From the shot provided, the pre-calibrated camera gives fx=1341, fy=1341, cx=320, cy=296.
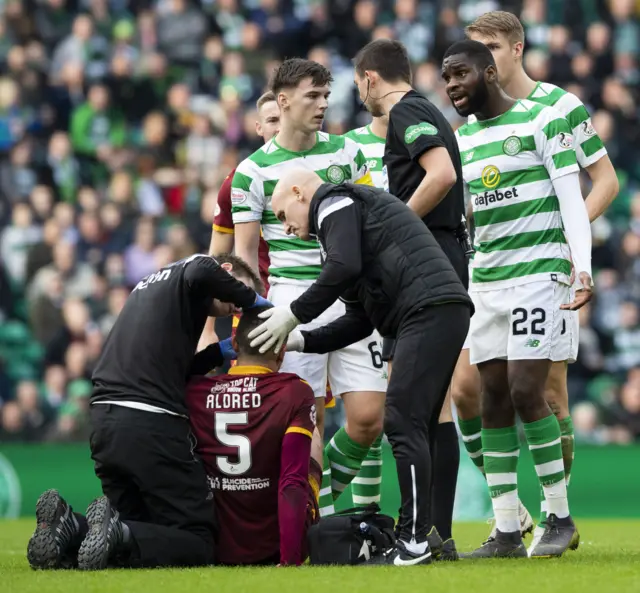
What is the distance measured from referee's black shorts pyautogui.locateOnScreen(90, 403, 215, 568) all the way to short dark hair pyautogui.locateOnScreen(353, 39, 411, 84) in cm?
226

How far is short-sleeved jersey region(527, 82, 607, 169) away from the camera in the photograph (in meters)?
7.86

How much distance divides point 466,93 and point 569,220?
0.86 metres

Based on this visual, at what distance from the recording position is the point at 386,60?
7305 mm

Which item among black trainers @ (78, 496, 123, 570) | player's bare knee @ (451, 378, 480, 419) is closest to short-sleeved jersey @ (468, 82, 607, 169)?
player's bare knee @ (451, 378, 480, 419)

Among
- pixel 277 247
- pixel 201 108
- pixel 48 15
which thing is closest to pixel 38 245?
pixel 201 108

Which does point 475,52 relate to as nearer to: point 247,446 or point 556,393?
point 556,393

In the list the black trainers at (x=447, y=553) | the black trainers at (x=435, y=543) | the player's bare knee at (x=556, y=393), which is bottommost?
the black trainers at (x=447, y=553)

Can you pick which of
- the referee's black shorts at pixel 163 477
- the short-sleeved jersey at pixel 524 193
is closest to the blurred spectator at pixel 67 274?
the short-sleeved jersey at pixel 524 193

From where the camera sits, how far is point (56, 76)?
16.7 meters

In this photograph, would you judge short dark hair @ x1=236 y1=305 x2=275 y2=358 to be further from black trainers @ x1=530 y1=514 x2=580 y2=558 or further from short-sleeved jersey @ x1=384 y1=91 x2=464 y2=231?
black trainers @ x1=530 y1=514 x2=580 y2=558

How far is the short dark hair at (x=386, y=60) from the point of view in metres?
7.30

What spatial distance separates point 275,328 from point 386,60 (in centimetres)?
193

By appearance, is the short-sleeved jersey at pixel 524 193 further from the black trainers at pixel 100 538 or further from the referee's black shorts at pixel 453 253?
the black trainers at pixel 100 538

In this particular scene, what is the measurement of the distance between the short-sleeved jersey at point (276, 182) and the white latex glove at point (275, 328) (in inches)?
56.0
